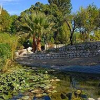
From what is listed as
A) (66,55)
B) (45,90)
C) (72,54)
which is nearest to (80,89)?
(45,90)

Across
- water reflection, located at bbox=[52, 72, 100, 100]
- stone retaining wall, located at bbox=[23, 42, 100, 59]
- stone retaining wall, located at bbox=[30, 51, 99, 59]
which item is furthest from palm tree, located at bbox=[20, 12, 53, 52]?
water reflection, located at bbox=[52, 72, 100, 100]

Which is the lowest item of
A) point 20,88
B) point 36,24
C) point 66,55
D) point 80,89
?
point 80,89

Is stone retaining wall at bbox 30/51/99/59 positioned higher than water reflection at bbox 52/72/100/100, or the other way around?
stone retaining wall at bbox 30/51/99/59

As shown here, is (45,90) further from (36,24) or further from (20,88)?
(36,24)

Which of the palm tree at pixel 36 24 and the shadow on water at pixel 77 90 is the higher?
the palm tree at pixel 36 24

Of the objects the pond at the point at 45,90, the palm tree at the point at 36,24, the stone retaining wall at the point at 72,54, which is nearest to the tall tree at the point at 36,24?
the palm tree at the point at 36,24

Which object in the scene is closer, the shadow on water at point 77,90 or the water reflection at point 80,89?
the shadow on water at point 77,90

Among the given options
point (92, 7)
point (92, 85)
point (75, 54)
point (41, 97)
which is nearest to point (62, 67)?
point (75, 54)

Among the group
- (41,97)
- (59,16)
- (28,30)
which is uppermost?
(59,16)

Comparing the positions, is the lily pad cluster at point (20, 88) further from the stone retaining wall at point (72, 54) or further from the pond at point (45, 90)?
the stone retaining wall at point (72, 54)

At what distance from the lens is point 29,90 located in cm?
1263

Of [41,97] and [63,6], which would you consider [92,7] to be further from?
[41,97]

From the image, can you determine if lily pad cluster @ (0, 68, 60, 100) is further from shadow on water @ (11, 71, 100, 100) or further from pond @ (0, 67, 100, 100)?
shadow on water @ (11, 71, 100, 100)

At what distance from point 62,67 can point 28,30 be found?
11214mm
